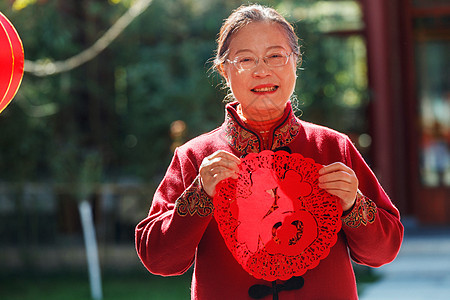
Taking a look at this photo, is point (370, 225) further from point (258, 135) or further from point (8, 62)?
point (8, 62)

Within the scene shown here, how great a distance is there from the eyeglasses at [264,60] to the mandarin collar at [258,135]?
0.44 feet

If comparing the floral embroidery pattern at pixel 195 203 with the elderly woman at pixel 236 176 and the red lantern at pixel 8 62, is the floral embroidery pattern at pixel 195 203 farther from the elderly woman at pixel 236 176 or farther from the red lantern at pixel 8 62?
the red lantern at pixel 8 62

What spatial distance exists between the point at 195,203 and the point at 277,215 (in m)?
0.21

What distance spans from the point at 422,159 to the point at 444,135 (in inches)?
14.5

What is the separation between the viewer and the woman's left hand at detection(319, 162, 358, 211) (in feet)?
4.72

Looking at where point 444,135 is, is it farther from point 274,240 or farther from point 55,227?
point 274,240

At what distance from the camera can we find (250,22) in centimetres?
155

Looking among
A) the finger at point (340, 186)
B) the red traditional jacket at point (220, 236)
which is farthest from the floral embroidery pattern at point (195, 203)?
the finger at point (340, 186)

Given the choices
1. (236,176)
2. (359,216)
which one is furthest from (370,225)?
(236,176)

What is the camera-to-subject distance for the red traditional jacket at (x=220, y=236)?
149cm

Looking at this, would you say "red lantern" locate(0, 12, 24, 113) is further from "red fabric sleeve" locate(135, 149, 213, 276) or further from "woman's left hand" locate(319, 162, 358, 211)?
"woman's left hand" locate(319, 162, 358, 211)

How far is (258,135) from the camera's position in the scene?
5.25ft

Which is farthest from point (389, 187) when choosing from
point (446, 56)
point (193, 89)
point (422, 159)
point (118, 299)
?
point (118, 299)

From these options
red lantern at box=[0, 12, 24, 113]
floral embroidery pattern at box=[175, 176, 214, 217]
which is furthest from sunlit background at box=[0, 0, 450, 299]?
floral embroidery pattern at box=[175, 176, 214, 217]
